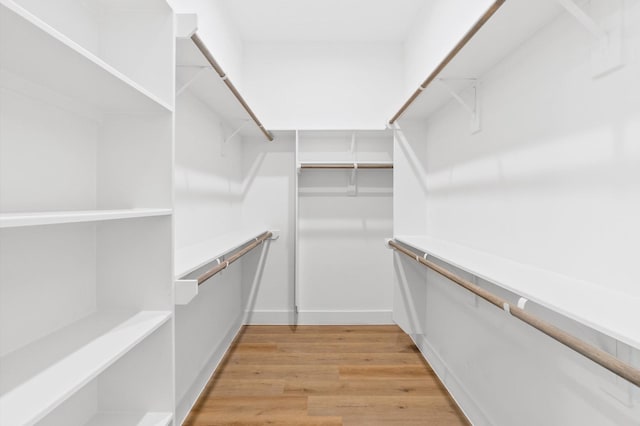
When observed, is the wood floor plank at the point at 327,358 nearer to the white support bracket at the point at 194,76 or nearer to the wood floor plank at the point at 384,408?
the wood floor plank at the point at 384,408

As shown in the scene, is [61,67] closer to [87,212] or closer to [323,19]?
[87,212]

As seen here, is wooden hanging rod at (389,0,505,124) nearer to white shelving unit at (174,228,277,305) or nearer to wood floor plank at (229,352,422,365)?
white shelving unit at (174,228,277,305)

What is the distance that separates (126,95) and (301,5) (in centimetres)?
193

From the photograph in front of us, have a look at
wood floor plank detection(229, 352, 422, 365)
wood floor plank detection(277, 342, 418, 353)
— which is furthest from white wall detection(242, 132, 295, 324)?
wood floor plank detection(229, 352, 422, 365)

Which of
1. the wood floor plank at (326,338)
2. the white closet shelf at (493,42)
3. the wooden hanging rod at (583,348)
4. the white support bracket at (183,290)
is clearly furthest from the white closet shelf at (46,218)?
the wood floor plank at (326,338)

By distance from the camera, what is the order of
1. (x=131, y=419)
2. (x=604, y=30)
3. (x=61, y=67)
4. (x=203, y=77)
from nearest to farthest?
1. (x=61, y=67)
2. (x=604, y=30)
3. (x=131, y=419)
4. (x=203, y=77)

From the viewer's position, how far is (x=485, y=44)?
134 centimetres

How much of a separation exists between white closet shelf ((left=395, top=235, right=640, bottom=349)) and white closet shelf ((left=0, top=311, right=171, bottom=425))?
1.10 m

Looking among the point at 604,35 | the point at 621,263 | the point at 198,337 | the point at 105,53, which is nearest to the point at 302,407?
the point at 198,337

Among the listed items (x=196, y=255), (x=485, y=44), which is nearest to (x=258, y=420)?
(x=196, y=255)

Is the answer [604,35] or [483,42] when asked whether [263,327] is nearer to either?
[483,42]

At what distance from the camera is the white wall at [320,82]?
9.71ft

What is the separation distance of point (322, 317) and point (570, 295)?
2.35 metres

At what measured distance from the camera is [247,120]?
242cm
